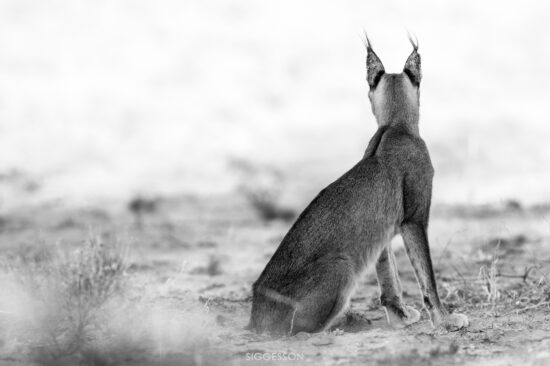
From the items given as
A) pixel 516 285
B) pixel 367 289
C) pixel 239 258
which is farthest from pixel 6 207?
pixel 516 285

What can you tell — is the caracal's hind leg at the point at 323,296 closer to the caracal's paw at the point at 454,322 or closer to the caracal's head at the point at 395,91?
the caracal's paw at the point at 454,322

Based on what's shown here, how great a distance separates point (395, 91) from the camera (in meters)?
5.85

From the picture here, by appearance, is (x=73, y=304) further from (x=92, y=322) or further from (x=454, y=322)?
(x=454, y=322)

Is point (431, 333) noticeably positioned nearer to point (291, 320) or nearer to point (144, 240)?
point (291, 320)

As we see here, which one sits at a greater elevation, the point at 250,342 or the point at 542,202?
the point at 542,202

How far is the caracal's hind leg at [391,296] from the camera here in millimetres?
5633

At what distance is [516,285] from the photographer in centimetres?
668

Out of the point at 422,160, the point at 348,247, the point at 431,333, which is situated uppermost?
the point at 422,160

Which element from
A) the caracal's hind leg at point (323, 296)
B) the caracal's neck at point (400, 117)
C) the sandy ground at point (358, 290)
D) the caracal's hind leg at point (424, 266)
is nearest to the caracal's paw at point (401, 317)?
the sandy ground at point (358, 290)

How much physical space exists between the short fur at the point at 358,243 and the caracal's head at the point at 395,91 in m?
0.04

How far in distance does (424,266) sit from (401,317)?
56 centimetres

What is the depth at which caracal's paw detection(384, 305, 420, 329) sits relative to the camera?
562 centimetres

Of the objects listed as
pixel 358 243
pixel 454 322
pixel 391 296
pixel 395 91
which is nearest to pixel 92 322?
pixel 358 243

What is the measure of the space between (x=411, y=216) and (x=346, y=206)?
0.46m
